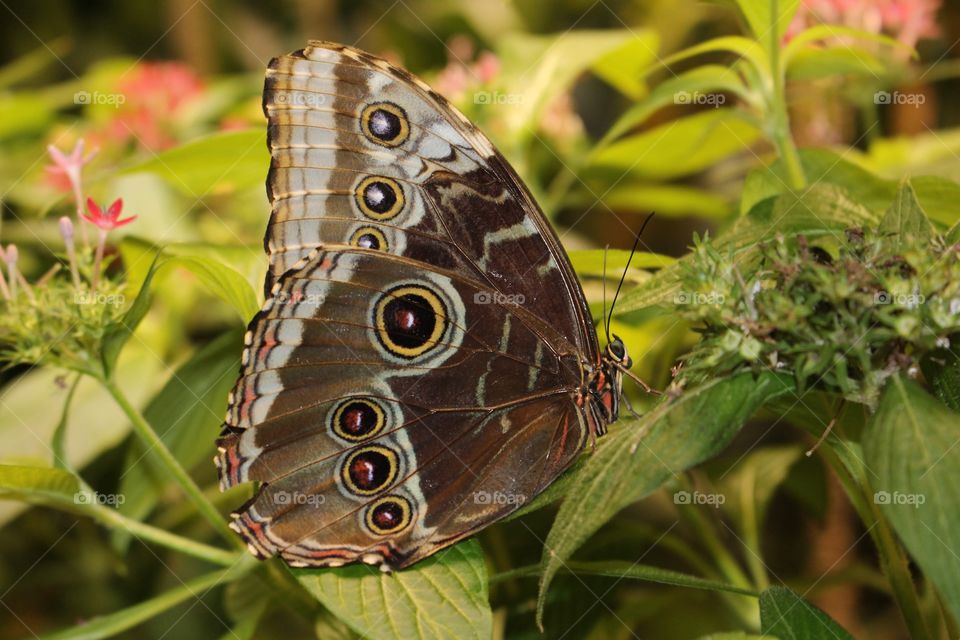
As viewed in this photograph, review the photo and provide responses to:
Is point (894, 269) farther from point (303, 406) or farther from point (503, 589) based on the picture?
point (503, 589)
